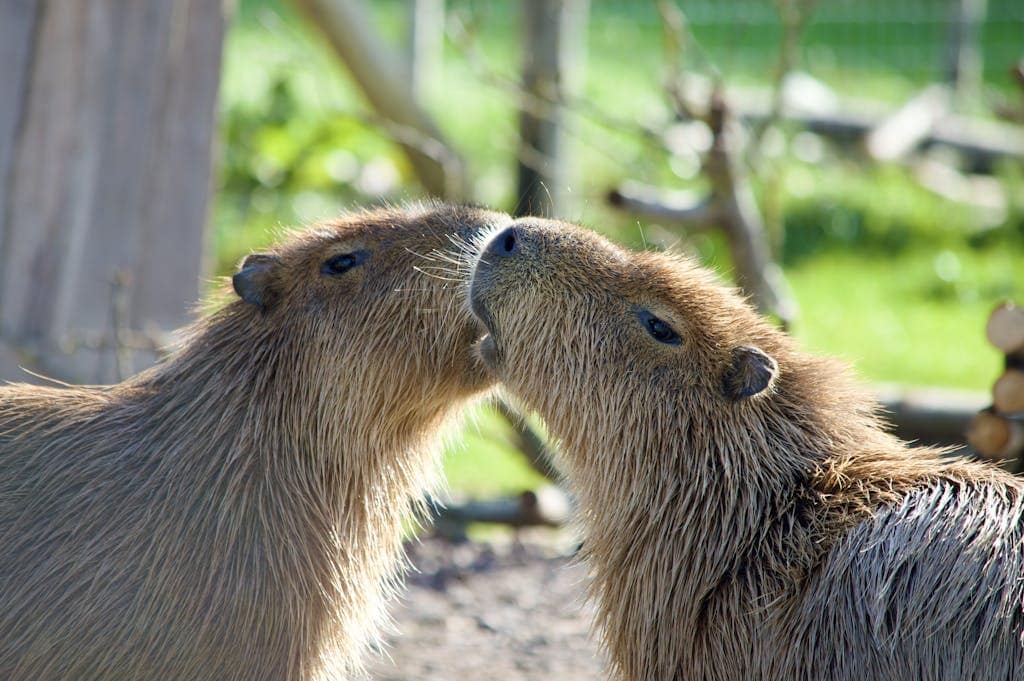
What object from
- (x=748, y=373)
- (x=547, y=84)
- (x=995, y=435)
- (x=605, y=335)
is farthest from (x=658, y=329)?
(x=547, y=84)

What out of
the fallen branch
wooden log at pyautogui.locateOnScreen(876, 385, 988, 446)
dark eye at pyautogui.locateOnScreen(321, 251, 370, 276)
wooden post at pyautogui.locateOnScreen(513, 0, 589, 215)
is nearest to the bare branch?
wooden post at pyautogui.locateOnScreen(513, 0, 589, 215)


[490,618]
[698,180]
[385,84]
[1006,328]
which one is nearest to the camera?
[1006,328]

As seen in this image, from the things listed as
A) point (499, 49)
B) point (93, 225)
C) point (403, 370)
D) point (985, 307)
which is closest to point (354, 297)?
point (403, 370)

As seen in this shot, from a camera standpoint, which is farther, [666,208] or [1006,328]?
[666,208]

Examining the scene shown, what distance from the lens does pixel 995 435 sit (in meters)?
3.93

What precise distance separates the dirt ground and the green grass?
23.9 inches

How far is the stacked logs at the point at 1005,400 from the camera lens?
3.81m

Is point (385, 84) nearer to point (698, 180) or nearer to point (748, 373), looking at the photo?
point (698, 180)

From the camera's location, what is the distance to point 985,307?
8.12m

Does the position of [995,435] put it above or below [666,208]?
below

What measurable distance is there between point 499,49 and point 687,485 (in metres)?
11.0

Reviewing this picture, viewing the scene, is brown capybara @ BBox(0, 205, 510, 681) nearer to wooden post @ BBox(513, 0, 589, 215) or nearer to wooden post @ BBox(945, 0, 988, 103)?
wooden post @ BBox(513, 0, 589, 215)

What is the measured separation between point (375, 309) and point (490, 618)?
184cm

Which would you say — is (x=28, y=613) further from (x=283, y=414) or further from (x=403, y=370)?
(x=403, y=370)
